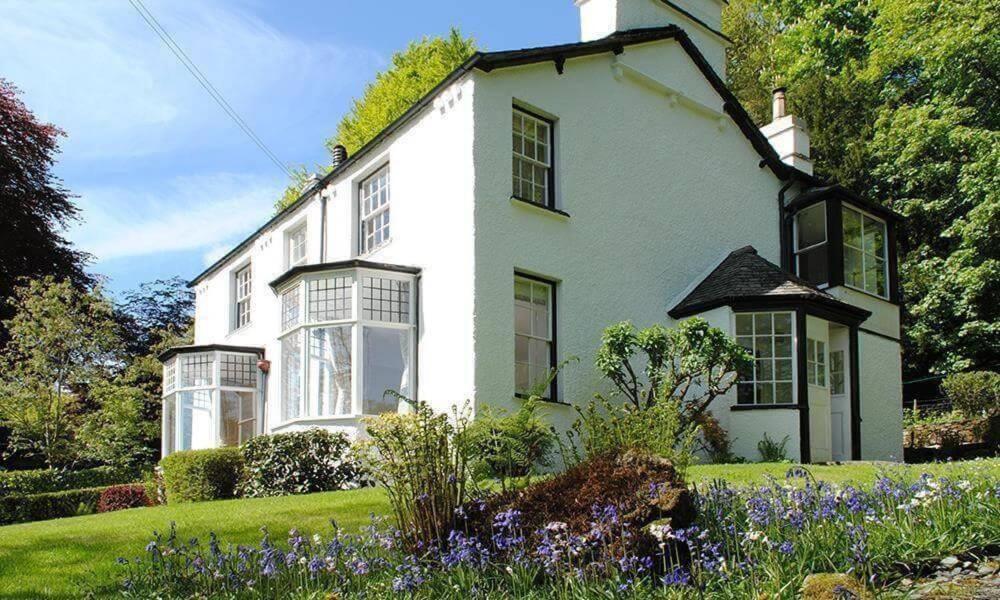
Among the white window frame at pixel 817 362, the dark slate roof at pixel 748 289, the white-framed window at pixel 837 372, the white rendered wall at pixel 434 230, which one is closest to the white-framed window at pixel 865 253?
the dark slate roof at pixel 748 289

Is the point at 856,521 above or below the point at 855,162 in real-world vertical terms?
below

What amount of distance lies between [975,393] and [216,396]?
57.5 ft

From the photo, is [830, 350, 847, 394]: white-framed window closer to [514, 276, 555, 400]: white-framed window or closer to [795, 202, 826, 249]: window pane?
[795, 202, 826, 249]: window pane

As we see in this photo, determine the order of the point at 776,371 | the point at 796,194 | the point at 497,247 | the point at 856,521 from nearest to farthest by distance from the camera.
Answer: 1. the point at 856,521
2. the point at 497,247
3. the point at 776,371
4. the point at 796,194

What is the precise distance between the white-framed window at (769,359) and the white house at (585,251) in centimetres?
3

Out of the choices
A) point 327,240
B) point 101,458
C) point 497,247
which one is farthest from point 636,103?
point 101,458

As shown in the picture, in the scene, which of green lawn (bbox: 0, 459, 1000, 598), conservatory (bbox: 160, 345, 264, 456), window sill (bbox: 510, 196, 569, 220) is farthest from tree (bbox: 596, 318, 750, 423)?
conservatory (bbox: 160, 345, 264, 456)

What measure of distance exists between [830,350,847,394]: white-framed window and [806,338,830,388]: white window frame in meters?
0.62

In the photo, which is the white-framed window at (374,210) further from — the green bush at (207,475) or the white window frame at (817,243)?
the white window frame at (817,243)

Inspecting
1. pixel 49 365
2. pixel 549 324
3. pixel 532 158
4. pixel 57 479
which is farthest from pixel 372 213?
pixel 49 365

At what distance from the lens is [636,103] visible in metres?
18.4

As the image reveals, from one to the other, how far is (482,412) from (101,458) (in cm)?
1555

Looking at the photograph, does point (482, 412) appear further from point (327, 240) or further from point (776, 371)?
point (327, 240)

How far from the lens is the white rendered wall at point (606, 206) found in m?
15.4
